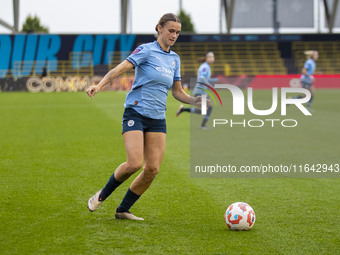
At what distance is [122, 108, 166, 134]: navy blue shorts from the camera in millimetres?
5688

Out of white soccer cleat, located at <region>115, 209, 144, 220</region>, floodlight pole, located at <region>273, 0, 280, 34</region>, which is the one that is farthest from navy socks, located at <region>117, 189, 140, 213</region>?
floodlight pole, located at <region>273, 0, 280, 34</region>

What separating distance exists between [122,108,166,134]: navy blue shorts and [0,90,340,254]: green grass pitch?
971 millimetres

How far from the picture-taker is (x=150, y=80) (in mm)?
5734

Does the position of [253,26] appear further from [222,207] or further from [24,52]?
[222,207]

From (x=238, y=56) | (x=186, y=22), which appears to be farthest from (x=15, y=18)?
(x=186, y=22)

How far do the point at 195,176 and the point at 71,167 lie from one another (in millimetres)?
2183

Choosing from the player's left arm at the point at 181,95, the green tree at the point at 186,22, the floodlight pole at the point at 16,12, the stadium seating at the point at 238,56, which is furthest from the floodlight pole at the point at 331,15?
the player's left arm at the point at 181,95

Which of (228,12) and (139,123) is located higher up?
(228,12)

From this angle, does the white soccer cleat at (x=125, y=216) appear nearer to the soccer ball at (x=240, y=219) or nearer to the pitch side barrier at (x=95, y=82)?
the soccer ball at (x=240, y=219)

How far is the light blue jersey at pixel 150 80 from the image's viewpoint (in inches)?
225

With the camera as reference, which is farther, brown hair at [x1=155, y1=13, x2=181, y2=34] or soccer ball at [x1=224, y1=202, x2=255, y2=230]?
brown hair at [x1=155, y1=13, x2=181, y2=34]

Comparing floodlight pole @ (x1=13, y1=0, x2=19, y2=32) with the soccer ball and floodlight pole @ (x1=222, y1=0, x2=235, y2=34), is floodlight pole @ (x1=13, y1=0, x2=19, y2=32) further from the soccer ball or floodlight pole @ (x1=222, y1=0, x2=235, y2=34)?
the soccer ball

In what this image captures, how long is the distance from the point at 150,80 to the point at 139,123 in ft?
1.47

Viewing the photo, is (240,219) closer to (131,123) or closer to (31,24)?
(131,123)
